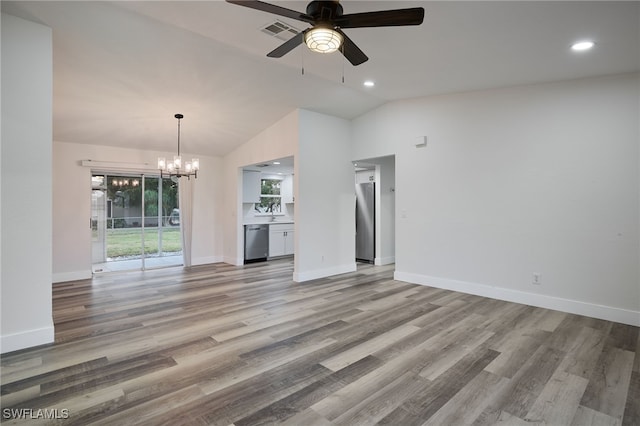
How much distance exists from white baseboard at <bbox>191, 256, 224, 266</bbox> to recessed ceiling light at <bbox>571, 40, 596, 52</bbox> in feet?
24.0

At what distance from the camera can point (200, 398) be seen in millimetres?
2053

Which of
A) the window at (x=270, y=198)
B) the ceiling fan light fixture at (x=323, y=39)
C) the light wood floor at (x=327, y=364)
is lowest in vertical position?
the light wood floor at (x=327, y=364)

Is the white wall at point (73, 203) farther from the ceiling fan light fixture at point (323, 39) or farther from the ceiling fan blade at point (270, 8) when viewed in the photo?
the ceiling fan light fixture at point (323, 39)

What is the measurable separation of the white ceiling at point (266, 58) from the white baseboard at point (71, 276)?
8.11 ft

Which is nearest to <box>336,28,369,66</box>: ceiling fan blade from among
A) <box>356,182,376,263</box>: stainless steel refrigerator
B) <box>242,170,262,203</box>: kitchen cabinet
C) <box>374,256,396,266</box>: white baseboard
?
<box>356,182,376,263</box>: stainless steel refrigerator

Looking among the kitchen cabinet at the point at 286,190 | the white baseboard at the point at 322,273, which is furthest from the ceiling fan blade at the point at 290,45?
the kitchen cabinet at the point at 286,190

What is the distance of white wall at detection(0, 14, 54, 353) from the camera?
268cm

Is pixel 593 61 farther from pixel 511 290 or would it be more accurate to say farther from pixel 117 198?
pixel 117 198

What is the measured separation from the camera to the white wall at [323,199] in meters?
5.32

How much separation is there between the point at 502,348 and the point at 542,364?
1.07 feet

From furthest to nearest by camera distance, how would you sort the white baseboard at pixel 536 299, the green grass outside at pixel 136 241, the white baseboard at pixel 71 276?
the green grass outside at pixel 136 241
the white baseboard at pixel 71 276
the white baseboard at pixel 536 299

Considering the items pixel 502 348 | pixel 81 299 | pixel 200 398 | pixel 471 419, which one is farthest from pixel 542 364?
pixel 81 299

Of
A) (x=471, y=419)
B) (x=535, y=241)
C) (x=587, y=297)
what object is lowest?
(x=471, y=419)

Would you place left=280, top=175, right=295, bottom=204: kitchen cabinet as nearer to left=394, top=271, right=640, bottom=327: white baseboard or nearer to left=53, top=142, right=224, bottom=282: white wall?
left=53, top=142, right=224, bottom=282: white wall
